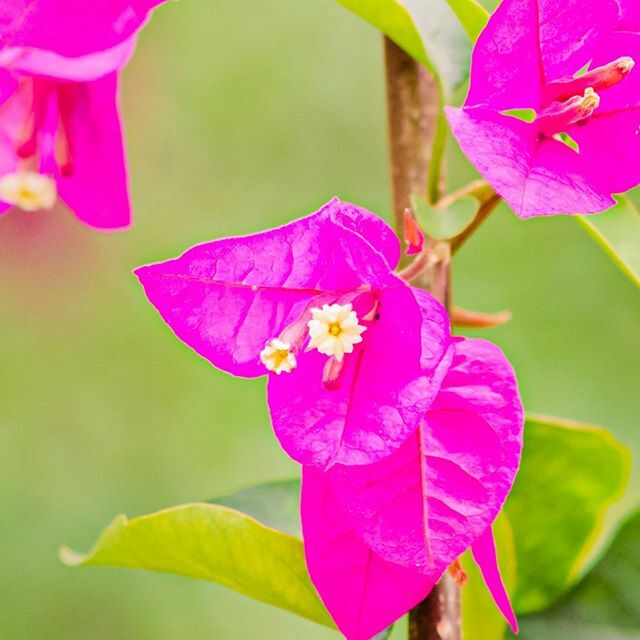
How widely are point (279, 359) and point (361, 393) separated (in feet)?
0.12

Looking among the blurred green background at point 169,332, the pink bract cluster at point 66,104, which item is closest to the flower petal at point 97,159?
the pink bract cluster at point 66,104

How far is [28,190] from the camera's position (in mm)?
573

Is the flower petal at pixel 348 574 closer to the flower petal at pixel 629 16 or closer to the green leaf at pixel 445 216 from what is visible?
the green leaf at pixel 445 216

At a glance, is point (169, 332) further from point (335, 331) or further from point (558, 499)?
point (335, 331)

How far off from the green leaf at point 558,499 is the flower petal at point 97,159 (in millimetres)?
267

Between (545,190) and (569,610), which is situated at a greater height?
(545,190)

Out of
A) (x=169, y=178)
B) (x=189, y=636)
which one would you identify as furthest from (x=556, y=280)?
(x=189, y=636)

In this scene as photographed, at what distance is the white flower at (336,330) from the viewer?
50 centimetres

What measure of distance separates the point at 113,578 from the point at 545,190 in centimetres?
159

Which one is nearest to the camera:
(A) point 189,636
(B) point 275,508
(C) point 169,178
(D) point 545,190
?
(D) point 545,190

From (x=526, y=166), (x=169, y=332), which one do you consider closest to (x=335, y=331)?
(x=526, y=166)

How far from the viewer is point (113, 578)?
76.2 inches

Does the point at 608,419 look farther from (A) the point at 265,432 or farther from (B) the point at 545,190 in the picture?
(B) the point at 545,190

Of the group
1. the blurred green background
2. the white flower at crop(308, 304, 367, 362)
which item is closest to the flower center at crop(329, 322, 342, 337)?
the white flower at crop(308, 304, 367, 362)
